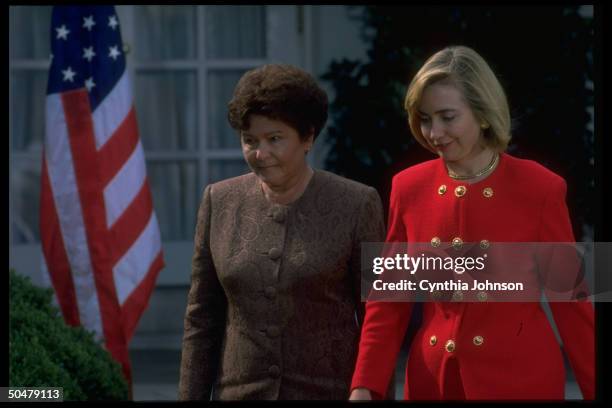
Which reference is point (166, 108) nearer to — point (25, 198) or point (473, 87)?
point (25, 198)

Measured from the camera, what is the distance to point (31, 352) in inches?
196

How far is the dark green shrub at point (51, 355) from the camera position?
4.95 m

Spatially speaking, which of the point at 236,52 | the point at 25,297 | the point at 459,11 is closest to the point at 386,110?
the point at 459,11

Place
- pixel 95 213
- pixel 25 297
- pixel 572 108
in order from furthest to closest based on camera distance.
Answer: pixel 572 108
pixel 95 213
pixel 25 297

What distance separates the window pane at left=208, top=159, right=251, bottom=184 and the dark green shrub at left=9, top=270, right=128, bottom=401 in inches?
150

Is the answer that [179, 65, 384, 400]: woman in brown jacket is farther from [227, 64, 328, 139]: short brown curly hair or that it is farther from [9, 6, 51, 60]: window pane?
[9, 6, 51, 60]: window pane

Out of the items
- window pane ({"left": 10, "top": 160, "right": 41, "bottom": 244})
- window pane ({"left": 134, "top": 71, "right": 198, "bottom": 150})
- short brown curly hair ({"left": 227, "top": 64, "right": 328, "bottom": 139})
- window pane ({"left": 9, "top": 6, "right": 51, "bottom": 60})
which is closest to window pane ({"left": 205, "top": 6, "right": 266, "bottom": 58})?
window pane ({"left": 134, "top": 71, "right": 198, "bottom": 150})

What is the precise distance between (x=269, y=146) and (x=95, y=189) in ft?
11.2

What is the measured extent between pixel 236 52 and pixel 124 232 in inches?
111

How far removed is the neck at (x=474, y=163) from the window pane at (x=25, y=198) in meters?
6.23

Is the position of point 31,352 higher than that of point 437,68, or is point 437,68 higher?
point 437,68

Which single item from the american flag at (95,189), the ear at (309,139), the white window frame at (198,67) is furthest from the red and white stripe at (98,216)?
the ear at (309,139)

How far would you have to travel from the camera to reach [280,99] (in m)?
3.35

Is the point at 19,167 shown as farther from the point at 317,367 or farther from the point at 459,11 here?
the point at 317,367
